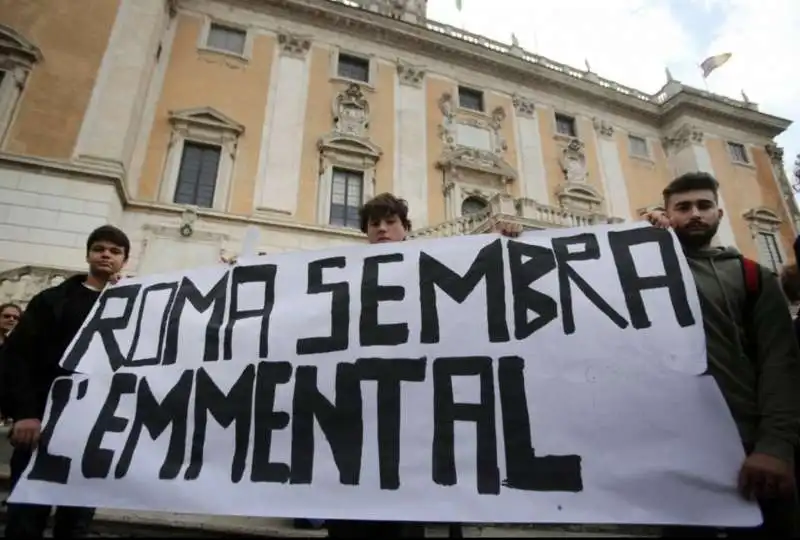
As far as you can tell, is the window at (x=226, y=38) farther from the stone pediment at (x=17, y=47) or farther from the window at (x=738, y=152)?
the window at (x=738, y=152)

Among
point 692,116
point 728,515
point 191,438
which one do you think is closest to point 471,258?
point 728,515

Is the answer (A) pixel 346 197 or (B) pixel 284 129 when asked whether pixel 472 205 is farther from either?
(B) pixel 284 129

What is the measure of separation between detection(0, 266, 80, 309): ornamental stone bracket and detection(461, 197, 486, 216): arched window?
32.7 ft

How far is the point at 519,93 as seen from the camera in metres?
16.9

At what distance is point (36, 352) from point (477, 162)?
13648 millimetres

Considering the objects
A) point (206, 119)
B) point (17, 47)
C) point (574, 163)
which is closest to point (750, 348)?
point (206, 119)

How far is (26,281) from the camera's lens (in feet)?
27.8

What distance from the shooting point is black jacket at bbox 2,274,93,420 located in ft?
7.09

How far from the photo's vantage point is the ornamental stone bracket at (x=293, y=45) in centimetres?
1430

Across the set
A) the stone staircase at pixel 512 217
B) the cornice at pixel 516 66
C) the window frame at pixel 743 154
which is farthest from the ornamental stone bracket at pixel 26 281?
the window frame at pixel 743 154

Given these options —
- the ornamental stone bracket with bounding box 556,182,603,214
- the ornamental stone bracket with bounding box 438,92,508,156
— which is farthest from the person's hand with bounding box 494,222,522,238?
the ornamental stone bracket with bounding box 556,182,603,214

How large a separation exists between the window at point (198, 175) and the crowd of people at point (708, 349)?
32.9ft

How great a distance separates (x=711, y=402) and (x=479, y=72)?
17.0 meters

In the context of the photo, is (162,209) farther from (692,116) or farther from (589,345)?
(692,116)
